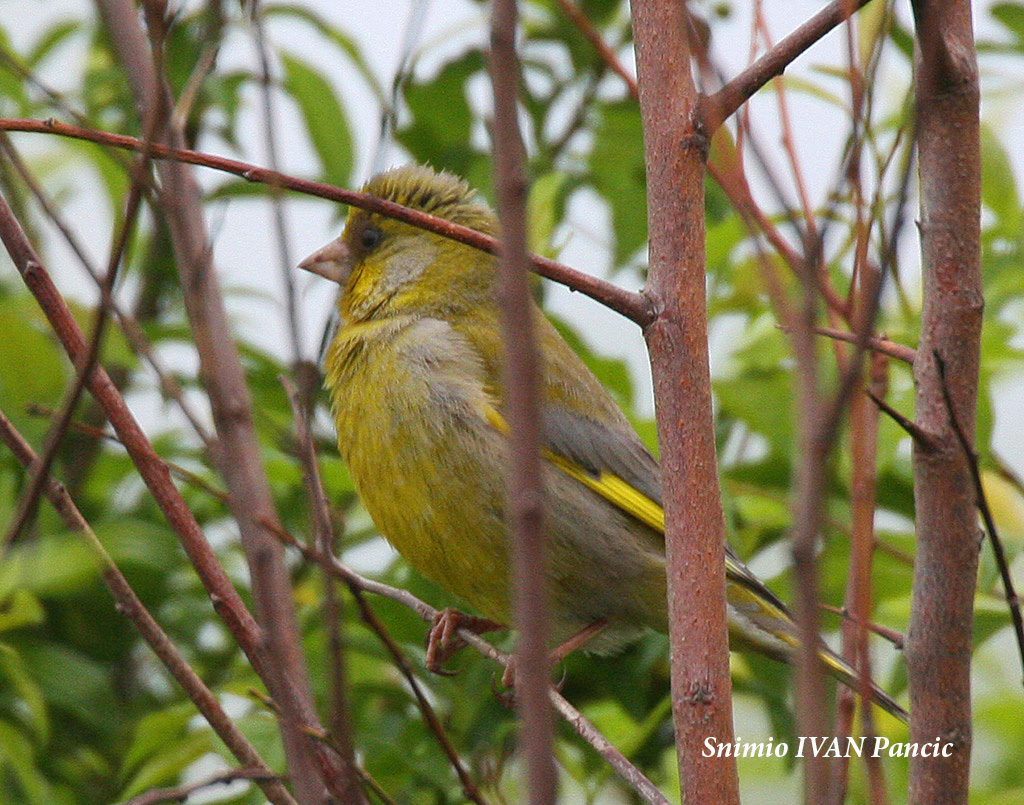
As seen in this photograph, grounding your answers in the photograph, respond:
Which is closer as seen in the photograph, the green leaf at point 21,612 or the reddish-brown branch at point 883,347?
the reddish-brown branch at point 883,347

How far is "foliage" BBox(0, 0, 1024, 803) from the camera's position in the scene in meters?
2.89

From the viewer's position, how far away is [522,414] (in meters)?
1.17

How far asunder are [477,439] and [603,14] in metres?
1.66

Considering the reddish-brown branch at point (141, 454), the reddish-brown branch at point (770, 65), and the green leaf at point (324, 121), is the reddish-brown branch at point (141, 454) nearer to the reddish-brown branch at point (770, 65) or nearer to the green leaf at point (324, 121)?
the reddish-brown branch at point (770, 65)

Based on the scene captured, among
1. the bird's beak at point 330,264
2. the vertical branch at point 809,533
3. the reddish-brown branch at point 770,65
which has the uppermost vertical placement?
the bird's beak at point 330,264

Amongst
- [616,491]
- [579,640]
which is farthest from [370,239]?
[579,640]

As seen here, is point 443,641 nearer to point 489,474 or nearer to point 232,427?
point 489,474

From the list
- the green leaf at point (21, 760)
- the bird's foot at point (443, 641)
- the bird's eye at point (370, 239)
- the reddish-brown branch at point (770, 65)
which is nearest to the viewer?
the reddish-brown branch at point (770, 65)

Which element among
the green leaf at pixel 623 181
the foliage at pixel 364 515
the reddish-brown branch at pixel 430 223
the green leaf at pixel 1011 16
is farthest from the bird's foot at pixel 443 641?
the green leaf at pixel 1011 16

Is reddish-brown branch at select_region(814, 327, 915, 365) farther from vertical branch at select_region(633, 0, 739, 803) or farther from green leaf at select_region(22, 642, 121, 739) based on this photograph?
green leaf at select_region(22, 642, 121, 739)

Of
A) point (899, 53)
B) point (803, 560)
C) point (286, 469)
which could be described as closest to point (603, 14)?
point (899, 53)

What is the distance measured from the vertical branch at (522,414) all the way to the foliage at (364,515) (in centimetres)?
150

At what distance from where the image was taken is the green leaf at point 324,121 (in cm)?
394

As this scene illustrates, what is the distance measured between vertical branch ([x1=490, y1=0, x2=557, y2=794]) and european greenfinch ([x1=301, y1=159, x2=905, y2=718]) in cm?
193
